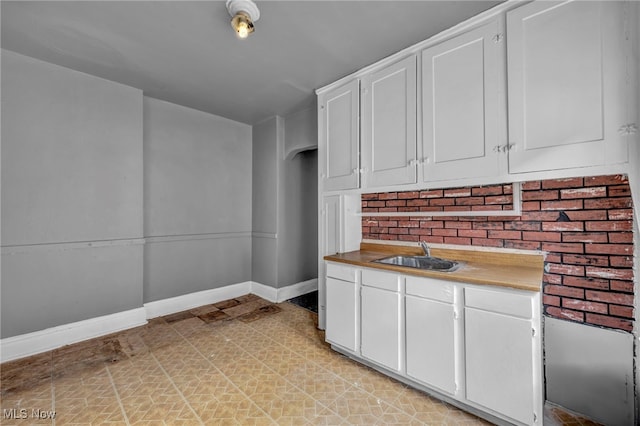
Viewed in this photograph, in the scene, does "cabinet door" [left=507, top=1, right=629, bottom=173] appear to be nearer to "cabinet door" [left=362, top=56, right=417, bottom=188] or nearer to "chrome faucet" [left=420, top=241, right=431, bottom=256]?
"cabinet door" [left=362, top=56, right=417, bottom=188]

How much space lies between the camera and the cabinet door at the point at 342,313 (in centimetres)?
238

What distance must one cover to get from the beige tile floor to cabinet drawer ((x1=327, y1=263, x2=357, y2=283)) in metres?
0.72

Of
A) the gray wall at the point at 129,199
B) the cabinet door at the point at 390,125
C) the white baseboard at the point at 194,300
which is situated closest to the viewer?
the cabinet door at the point at 390,125

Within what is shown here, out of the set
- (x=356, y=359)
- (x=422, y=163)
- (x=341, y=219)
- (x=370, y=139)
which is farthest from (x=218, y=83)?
(x=356, y=359)

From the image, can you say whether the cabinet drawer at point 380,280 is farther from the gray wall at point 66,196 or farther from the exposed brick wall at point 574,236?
the gray wall at point 66,196

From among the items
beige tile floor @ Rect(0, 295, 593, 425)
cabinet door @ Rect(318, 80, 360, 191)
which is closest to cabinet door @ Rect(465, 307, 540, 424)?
beige tile floor @ Rect(0, 295, 593, 425)

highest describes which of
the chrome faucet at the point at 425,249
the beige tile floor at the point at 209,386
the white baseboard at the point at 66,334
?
the chrome faucet at the point at 425,249

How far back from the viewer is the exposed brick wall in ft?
5.48

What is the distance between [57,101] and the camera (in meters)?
2.74

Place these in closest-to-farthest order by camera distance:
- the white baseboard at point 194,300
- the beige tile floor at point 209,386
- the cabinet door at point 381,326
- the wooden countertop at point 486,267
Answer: the wooden countertop at point 486,267 → the beige tile floor at point 209,386 → the cabinet door at point 381,326 → the white baseboard at point 194,300

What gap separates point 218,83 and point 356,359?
3.12 m

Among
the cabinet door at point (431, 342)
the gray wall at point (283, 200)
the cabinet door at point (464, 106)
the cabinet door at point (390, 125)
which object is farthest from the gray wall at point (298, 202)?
the cabinet door at point (431, 342)

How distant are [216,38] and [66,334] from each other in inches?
123

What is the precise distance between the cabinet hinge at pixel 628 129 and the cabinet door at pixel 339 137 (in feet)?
5.69
